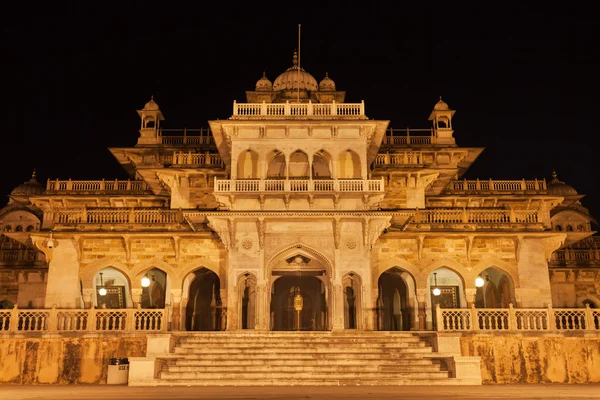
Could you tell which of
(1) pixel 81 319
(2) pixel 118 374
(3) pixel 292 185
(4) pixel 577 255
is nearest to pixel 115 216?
(1) pixel 81 319

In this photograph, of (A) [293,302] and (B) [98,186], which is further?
(B) [98,186]

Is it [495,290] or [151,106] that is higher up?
[151,106]

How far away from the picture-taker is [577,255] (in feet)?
127

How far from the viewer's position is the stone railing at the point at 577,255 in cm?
3856

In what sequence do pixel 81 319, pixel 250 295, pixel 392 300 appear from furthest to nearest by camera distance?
1. pixel 392 300
2. pixel 250 295
3. pixel 81 319

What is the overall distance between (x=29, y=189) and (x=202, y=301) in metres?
18.0

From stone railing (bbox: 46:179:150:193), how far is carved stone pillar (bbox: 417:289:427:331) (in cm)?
1537

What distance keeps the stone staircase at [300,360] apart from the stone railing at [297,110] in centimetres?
937

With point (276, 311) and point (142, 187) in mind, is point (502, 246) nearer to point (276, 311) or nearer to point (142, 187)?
point (276, 311)

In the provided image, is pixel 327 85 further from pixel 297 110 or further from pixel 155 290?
pixel 155 290

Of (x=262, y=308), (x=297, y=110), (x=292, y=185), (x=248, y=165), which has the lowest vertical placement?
(x=262, y=308)

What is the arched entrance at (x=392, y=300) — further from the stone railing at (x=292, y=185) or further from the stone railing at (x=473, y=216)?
the stone railing at (x=292, y=185)

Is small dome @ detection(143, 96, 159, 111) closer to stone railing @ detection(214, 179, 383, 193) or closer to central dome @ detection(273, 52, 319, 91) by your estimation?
central dome @ detection(273, 52, 319, 91)

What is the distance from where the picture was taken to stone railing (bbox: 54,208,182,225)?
2948cm
